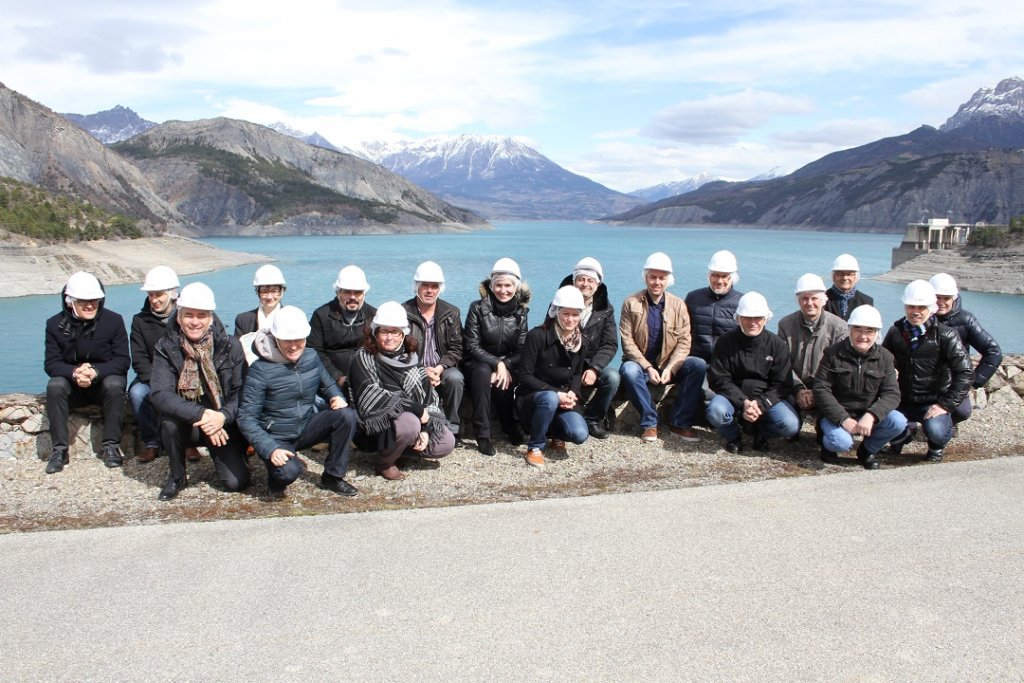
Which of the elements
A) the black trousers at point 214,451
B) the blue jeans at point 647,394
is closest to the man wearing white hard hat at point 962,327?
the blue jeans at point 647,394

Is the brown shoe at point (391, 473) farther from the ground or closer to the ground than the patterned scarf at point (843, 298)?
closer to the ground

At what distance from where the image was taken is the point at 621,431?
777 centimetres

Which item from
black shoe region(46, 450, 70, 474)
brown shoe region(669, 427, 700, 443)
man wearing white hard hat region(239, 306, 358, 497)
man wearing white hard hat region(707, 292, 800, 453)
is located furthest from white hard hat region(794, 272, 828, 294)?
black shoe region(46, 450, 70, 474)

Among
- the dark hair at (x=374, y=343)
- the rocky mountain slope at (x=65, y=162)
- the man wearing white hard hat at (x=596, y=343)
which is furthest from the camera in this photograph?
the rocky mountain slope at (x=65, y=162)

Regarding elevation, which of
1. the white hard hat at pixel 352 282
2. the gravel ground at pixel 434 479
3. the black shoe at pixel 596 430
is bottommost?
the gravel ground at pixel 434 479

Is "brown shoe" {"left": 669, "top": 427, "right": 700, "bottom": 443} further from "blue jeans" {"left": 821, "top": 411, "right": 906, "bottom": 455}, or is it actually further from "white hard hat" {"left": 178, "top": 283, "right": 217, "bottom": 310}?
"white hard hat" {"left": 178, "top": 283, "right": 217, "bottom": 310}

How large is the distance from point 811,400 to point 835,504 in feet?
4.80

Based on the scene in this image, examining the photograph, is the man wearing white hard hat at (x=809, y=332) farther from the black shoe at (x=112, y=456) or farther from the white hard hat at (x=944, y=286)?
the black shoe at (x=112, y=456)

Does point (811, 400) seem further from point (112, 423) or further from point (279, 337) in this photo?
point (112, 423)

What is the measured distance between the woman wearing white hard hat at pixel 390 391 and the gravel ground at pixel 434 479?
0.98ft

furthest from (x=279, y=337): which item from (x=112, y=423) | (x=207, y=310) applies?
(x=112, y=423)

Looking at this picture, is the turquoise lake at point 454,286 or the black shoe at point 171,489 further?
the turquoise lake at point 454,286

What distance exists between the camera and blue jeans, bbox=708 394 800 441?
681 cm

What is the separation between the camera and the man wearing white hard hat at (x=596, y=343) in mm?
7137
